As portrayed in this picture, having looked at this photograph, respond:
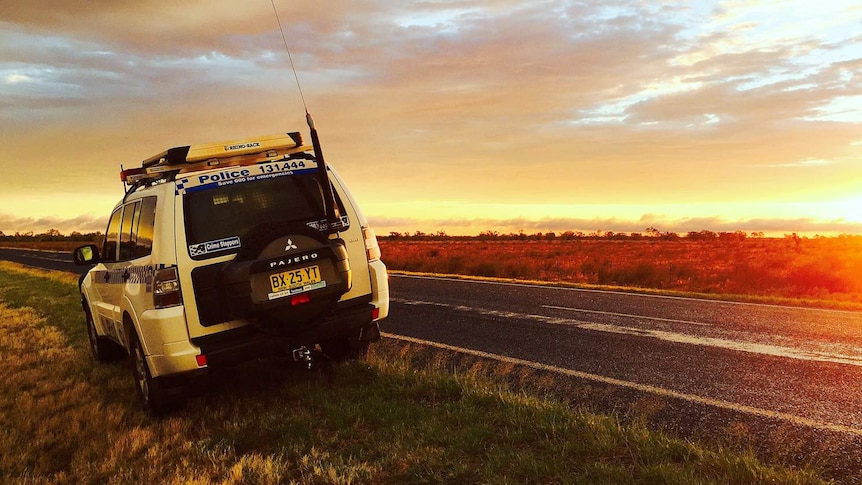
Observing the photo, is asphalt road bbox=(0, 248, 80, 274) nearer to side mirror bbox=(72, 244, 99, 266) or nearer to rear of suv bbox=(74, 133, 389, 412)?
side mirror bbox=(72, 244, 99, 266)

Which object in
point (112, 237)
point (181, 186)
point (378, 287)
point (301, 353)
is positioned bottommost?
point (301, 353)

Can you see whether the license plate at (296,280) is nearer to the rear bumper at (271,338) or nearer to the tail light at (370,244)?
the rear bumper at (271,338)

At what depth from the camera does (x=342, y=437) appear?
4.59 m

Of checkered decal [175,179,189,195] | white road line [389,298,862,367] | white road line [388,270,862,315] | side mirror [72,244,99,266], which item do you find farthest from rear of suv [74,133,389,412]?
white road line [388,270,862,315]

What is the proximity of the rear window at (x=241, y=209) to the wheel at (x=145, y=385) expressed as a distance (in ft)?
3.94

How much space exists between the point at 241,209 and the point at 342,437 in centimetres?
213

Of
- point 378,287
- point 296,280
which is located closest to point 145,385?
point 296,280

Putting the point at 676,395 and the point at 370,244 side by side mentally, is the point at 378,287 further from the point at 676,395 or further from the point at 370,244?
the point at 676,395

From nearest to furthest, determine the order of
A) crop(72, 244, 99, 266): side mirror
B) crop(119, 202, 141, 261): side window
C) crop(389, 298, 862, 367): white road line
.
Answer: crop(119, 202, 141, 261): side window, crop(72, 244, 99, 266): side mirror, crop(389, 298, 862, 367): white road line

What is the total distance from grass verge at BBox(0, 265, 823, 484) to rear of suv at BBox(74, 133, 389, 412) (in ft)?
1.63

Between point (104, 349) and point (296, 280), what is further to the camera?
point (104, 349)

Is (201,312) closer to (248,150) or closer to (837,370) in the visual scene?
(248,150)

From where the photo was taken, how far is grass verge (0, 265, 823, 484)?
3.78 meters

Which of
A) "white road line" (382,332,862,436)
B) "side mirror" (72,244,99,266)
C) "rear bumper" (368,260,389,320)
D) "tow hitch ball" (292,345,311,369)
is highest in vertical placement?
"side mirror" (72,244,99,266)
